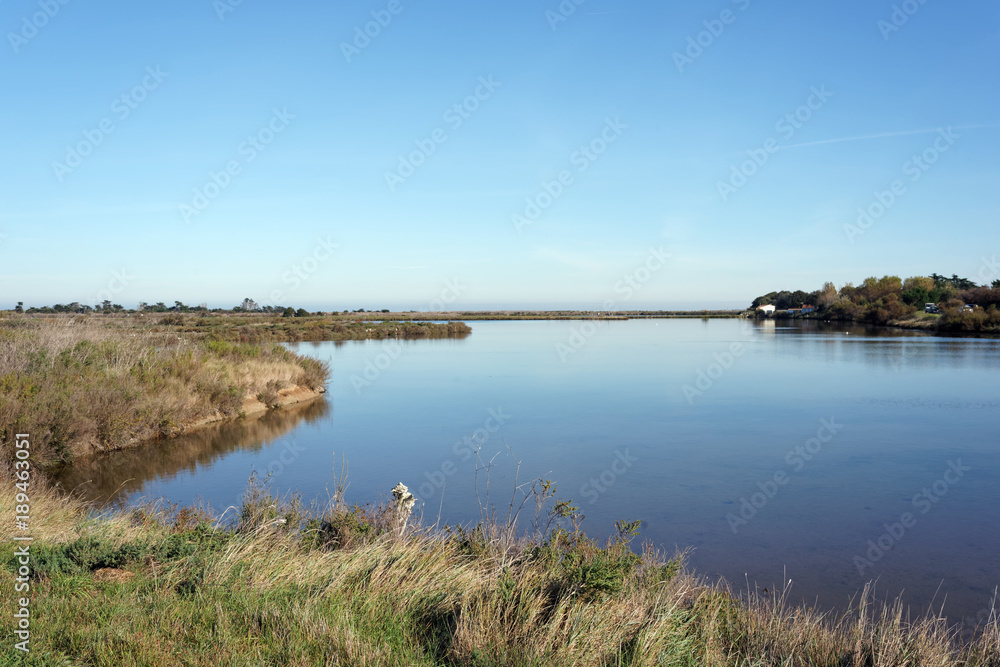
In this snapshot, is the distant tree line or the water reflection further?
A: the distant tree line

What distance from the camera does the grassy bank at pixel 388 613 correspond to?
345 centimetres

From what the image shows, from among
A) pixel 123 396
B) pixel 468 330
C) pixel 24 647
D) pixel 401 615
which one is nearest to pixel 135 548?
pixel 24 647

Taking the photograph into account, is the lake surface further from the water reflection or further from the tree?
the tree

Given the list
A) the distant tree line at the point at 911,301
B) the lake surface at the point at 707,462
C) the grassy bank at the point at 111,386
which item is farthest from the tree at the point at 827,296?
the grassy bank at the point at 111,386

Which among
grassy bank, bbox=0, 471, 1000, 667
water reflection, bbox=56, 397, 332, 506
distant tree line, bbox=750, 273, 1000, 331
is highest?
distant tree line, bbox=750, 273, 1000, 331

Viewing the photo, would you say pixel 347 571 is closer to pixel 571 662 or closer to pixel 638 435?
pixel 571 662

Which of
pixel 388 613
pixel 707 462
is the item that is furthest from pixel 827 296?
pixel 388 613

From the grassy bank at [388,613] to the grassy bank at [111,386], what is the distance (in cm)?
694

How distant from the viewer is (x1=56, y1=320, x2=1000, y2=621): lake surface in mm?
7621

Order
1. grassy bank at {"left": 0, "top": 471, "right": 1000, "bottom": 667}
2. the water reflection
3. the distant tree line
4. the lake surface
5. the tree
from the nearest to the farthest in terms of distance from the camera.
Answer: grassy bank at {"left": 0, "top": 471, "right": 1000, "bottom": 667} < the lake surface < the water reflection < the distant tree line < the tree

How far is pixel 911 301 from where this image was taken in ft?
241

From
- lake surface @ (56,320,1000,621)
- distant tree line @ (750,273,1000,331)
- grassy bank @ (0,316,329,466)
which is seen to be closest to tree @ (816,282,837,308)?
distant tree line @ (750,273,1000,331)

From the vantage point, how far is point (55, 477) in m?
11.0

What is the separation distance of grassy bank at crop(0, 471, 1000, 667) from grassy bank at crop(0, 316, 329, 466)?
6.94 m
